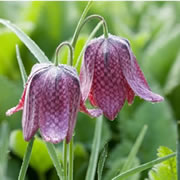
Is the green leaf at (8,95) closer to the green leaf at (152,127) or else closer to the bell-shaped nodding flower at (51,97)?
the green leaf at (152,127)

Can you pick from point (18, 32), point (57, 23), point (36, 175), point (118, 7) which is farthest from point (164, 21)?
point (18, 32)

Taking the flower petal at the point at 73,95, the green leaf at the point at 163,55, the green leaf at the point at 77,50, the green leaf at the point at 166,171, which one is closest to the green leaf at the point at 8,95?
the green leaf at the point at 77,50

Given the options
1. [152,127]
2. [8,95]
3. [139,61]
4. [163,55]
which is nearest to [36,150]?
[8,95]

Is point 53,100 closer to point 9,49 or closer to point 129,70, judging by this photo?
point 129,70

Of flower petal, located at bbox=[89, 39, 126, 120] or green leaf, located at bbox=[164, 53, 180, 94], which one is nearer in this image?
flower petal, located at bbox=[89, 39, 126, 120]

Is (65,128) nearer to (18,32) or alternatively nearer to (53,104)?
(53,104)

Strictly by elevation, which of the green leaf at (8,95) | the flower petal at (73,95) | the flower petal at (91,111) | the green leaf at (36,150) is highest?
the flower petal at (73,95)

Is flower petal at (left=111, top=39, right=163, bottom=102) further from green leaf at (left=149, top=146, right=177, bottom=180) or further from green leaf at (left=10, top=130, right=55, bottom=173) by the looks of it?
green leaf at (left=10, top=130, right=55, bottom=173)

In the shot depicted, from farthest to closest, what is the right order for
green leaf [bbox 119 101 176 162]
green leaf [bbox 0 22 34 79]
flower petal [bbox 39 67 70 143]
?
green leaf [bbox 0 22 34 79], green leaf [bbox 119 101 176 162], flower petal [bbox 39 67 70 143]

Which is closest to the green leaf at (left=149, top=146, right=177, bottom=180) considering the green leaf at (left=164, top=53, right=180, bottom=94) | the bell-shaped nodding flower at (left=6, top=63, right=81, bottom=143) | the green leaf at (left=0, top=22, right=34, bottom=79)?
the bell-shaped nodding flower at (left=6, top=63, right=81, bottom=143)
